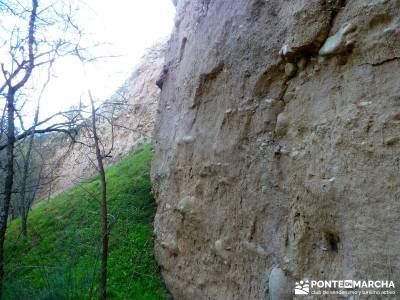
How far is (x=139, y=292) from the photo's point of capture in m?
5.54

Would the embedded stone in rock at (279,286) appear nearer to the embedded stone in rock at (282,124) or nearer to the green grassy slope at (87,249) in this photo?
the embedded stone in rock at (282,124)

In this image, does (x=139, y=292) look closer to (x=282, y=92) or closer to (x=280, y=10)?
(x=282, y=92)

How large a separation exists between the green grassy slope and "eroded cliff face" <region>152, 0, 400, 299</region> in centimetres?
94

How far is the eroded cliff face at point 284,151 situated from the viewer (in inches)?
95.1

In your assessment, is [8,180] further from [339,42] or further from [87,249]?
[339,42]

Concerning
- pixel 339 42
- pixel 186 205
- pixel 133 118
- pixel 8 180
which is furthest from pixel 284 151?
pixel 133 118

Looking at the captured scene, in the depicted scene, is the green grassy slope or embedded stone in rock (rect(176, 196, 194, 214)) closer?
embedded stone in rock (rect(176, 196, 194, 214))

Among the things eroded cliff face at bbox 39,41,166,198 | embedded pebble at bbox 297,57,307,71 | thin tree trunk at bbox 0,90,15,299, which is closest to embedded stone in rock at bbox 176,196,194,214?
embedded pebble at bbox 297,57,307,71

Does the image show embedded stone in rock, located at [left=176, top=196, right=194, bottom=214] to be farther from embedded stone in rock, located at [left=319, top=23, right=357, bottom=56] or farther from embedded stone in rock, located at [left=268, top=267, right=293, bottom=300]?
embedded stone in rock, located at [left=319, top=23, right=357, bottom=56]

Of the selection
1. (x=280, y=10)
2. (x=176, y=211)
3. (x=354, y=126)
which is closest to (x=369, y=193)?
(x=354, y=126)

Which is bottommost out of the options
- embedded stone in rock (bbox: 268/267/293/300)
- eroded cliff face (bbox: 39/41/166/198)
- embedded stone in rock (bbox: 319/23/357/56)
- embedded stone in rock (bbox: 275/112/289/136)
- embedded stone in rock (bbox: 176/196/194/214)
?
embedded stone in rock (bbox: 268/267/293/300)

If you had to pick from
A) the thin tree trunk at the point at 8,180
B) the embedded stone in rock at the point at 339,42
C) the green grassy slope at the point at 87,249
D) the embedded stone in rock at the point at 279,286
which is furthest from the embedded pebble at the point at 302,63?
the thin tree trunk at the point at 8,180

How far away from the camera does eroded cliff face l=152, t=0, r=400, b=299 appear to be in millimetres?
2416

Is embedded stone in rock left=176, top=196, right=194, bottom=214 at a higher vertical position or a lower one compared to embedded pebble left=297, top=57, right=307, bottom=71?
lower
